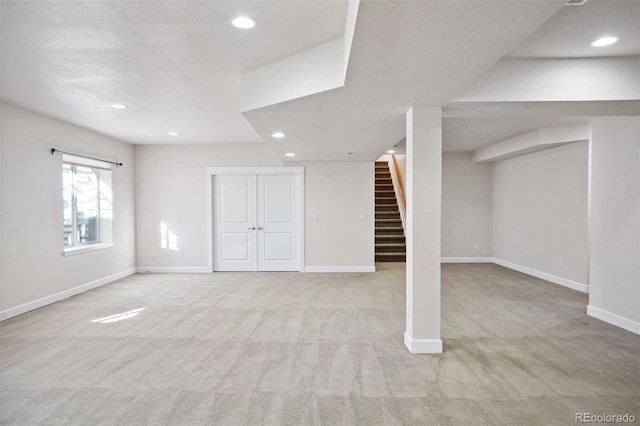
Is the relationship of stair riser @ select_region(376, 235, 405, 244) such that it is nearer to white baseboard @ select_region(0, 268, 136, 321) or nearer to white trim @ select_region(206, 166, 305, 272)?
white trim @ select_region(206, 166, 305, 272)

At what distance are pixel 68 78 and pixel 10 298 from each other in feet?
9.21

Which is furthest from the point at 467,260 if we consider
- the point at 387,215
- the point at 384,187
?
the point at 384,187

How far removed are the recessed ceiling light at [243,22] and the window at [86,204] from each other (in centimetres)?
422

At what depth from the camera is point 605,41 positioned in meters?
2.49

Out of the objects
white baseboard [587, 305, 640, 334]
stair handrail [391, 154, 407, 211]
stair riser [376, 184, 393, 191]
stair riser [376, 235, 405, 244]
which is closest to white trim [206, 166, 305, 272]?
stair riser [376, 235, 405, 244]

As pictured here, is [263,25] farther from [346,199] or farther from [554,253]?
[554,253]

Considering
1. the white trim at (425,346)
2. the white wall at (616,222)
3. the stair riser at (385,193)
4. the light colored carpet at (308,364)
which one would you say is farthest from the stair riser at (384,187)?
the white trim at (425,346)

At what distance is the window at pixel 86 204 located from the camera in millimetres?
5199

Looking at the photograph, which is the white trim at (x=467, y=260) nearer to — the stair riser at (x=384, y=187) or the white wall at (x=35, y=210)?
the stair riser at (x=384, y=187)

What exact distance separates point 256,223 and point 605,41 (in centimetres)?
591

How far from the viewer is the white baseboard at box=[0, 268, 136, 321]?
4.09 meters

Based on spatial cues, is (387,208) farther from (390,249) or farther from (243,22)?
(243,22)

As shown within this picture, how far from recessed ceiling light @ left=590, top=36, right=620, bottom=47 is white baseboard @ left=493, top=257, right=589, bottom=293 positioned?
4.13 m

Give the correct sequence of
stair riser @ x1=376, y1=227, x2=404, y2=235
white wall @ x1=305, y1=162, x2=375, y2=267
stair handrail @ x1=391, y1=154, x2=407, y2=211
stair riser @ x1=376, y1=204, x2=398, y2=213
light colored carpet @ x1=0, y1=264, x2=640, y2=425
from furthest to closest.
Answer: stair riser @ x1=376, y1=204, x2=398, y2=213, stair handrail @ x1=391, y1=154, x2=407, y2=211, stair riser @ x1=376, y1=227, x2=404, y2=235, white wall @ x1=305, y1=162, x2=375, y2=267, light colored carpet @ x1=0, y1=264, x2=640, y2=425
